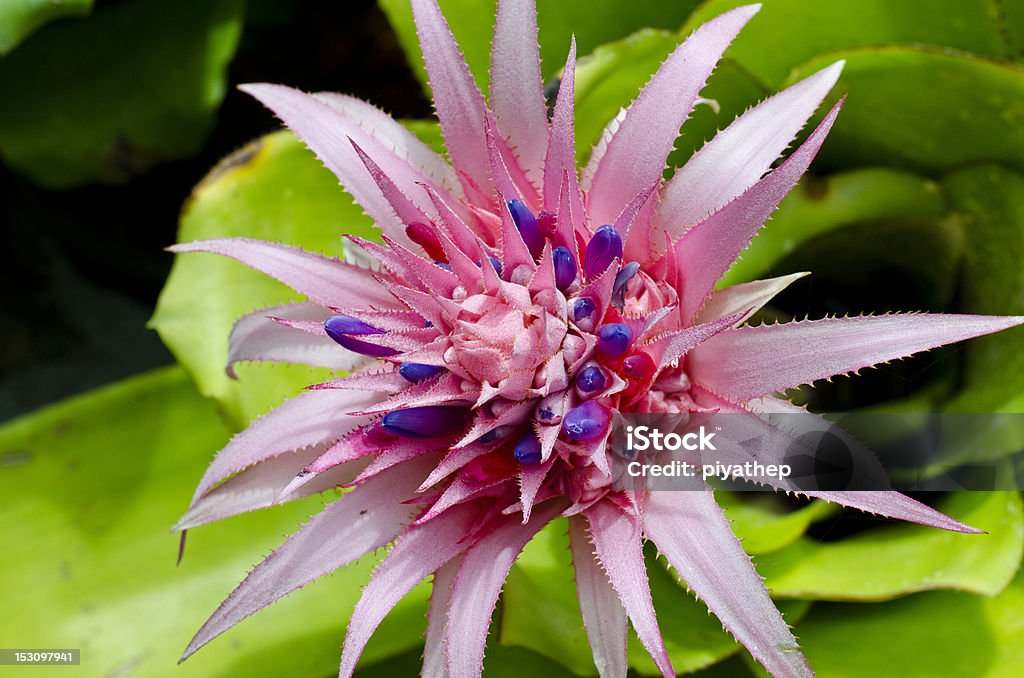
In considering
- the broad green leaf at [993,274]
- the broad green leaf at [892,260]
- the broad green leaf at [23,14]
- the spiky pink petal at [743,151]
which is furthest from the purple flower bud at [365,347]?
the broad green leaf at [23,14]

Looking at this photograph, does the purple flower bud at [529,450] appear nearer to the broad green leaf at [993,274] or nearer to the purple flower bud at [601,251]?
the purple flower bud at [601,251]

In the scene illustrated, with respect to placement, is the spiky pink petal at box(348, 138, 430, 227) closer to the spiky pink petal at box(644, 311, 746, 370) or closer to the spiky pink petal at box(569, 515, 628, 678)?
the spiky pink petal at box(644, 311, 746, 370)

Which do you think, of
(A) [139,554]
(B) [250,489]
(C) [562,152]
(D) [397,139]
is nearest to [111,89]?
(A) [139,554]

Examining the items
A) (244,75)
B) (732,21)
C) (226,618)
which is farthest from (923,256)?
(244,75)

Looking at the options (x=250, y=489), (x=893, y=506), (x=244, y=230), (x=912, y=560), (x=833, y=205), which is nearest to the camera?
(x=893, y=506)

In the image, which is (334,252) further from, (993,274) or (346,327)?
(993,274)

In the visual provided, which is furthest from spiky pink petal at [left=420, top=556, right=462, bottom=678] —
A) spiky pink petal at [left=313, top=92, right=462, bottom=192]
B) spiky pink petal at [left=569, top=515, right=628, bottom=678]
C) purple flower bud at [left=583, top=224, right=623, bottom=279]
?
spiky pink petal at [left=313, top=92, right=462, bottom=192]
